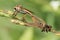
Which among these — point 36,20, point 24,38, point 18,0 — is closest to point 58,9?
point 18,0

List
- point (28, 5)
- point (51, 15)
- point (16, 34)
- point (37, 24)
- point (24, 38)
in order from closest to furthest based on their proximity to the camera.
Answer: point (37, 24) < point (24, 38) < point (16, 34) < point (51, 15) < point (28, 5)

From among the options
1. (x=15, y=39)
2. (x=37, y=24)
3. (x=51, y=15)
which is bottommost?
(x=15, y=39)

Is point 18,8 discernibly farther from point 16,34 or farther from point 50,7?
point 50,7

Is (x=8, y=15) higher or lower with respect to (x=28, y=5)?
lower

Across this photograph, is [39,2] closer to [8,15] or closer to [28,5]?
[28,5]

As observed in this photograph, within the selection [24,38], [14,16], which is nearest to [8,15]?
[14,16]

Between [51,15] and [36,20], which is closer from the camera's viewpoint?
[36,20]

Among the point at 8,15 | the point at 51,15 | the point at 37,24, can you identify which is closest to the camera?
the point at 8,15
